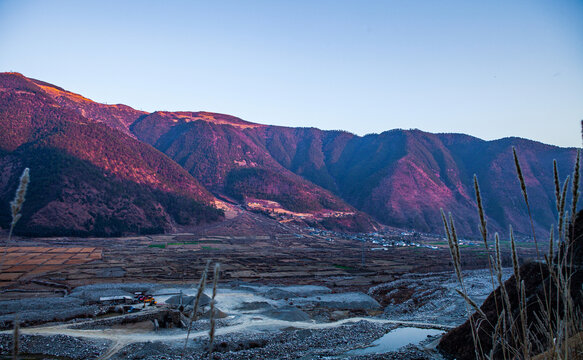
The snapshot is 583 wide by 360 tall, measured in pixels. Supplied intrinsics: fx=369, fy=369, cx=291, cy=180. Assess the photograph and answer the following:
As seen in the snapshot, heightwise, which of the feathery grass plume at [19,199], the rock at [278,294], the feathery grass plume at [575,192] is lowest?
the rock at [278,294]

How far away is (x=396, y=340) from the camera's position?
19141 millimetres

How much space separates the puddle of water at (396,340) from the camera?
56.5 ft

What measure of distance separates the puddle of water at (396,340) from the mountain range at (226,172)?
2609 inches

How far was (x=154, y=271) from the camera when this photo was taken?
1652 inches

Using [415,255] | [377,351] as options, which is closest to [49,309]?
[377,351]

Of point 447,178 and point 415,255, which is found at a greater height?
point 447,178

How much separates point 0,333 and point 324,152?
588ft

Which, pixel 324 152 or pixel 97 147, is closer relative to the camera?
pixel 97 147

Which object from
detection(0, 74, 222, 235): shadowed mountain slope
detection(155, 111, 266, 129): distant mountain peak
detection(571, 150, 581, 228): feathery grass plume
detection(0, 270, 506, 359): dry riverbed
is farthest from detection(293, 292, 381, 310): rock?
detection(155, 111, 266, 129): distant mountain peak

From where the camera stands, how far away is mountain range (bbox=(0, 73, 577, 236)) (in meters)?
77.4

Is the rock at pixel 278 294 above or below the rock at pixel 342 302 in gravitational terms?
below

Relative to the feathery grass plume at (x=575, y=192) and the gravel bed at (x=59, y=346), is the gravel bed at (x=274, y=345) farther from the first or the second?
the feathery grass plume at (x=575, y=192)

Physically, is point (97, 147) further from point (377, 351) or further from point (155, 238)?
point (377, 351)

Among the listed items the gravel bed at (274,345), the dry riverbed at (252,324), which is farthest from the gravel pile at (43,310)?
the gravel bed at (274,345)
